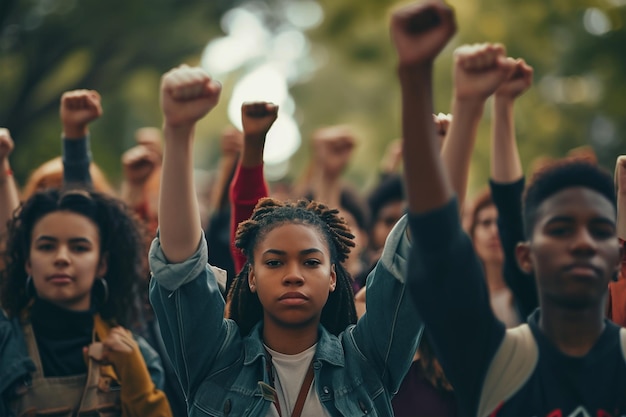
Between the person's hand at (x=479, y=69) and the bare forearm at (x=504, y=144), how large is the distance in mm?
1101

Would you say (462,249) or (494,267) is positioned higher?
(494,267)

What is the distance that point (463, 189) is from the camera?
3283mm

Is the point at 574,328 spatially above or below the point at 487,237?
below

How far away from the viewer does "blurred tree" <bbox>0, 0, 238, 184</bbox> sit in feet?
44.8

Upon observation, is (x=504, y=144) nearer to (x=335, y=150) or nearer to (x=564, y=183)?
(x=564, y=183)

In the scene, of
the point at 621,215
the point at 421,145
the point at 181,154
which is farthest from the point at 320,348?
the point at 621,215

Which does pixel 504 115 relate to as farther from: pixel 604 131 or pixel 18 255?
pixel 604 131

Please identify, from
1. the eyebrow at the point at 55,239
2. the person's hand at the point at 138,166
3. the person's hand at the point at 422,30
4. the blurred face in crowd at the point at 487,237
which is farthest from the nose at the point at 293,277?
the blurred face in crowd at the point at 487,237

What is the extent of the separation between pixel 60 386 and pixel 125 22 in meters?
9.68

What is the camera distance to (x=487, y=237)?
6316 millimetres

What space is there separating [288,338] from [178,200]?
661 millimetres

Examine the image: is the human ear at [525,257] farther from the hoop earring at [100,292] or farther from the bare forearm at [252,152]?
the hoop earring at [100,292]

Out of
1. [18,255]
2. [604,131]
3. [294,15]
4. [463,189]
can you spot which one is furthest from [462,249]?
[294,15]

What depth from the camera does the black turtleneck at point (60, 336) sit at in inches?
177
